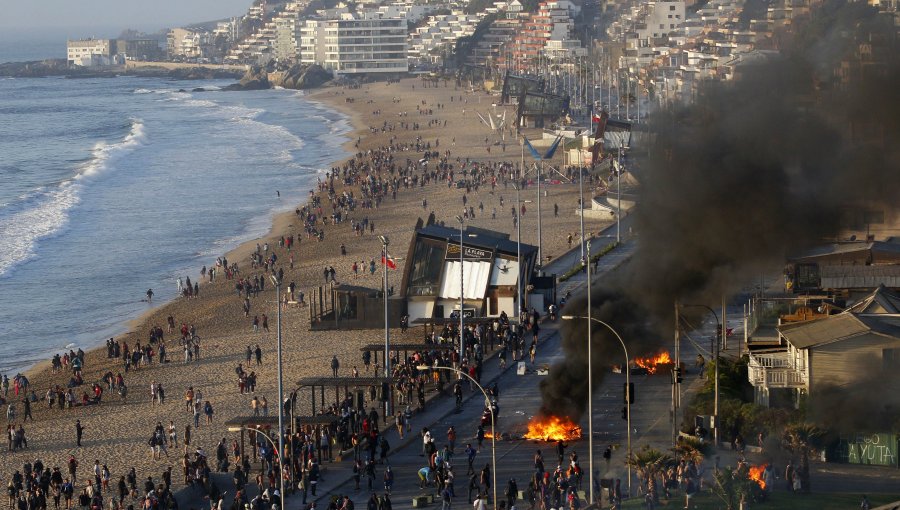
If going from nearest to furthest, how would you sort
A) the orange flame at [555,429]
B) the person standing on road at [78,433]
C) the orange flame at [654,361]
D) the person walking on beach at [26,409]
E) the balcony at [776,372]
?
the balcony at [776,372]
the orange flame at [555,429]
the orange flame at [654,361]
the person standing on road at [78,433]
the person walking on beach at [26,409]

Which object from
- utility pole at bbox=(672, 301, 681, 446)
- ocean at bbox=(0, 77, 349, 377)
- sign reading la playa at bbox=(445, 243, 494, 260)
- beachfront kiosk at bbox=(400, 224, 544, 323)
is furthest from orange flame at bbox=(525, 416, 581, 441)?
ocean at bbox=(0, 77, 349, 377)

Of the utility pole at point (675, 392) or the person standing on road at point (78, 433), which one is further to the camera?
the person standing on road at point (78, 433)

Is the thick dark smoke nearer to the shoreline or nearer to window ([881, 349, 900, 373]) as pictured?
window ([881, 349, 900, 373])

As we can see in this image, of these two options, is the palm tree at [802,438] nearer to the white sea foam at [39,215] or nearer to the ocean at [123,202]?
the ocean at [123,202]

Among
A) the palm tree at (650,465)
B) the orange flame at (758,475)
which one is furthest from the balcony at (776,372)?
the orange flame at (758,475)

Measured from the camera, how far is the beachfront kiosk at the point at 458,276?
175ft

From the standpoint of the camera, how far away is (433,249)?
5338 centimetres

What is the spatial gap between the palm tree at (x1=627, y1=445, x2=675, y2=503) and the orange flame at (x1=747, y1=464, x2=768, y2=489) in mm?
1999

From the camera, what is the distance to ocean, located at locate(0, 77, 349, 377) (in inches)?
2594

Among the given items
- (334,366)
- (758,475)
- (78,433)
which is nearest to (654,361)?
(334,366)

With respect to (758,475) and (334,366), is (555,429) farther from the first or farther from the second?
(334,366)

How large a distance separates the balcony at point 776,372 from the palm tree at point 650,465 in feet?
16.4

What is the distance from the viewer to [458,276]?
175ft

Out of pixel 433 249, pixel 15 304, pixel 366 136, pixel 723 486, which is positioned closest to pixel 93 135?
pixel 366 136
